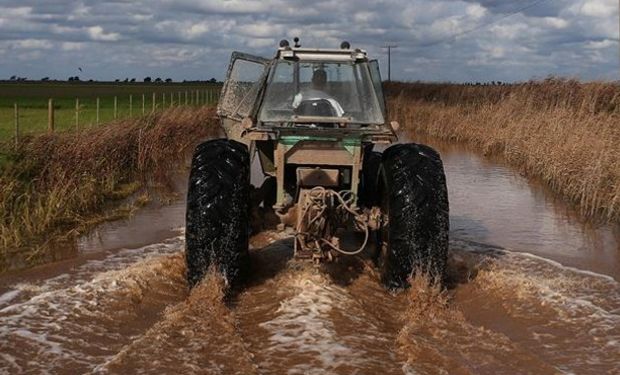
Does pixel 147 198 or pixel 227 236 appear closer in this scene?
pixel 227 236

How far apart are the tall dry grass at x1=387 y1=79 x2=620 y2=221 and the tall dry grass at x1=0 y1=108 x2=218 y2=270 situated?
766 centimetres

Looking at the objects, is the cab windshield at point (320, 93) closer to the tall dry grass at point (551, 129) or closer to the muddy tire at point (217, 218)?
the muddy tire at point (217, 218)

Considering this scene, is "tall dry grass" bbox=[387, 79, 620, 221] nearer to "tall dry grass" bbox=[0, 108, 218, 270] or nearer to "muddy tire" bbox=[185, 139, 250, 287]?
"muddy tire" bbox=[185, 139, 250, 287]

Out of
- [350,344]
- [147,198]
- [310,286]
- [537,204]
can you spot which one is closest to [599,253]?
[537,204]

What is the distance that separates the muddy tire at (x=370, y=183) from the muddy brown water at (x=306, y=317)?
0.66m

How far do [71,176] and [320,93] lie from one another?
5.15 meters

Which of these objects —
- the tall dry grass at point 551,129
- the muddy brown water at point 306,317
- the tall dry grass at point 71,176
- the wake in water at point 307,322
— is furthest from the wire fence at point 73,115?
the tall dry grass at point 551,129

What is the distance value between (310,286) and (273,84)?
197 cm

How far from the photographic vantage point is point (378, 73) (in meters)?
7.14

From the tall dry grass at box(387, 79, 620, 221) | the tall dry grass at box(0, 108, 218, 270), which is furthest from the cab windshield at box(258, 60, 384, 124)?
the tall dry grass at box(387, 79, 620, 221)

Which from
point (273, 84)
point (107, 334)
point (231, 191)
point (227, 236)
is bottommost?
point (107, 334)

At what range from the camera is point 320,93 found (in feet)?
23.7

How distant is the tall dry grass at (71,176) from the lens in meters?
9.04

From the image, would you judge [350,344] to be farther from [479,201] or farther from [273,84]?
[479,201]
